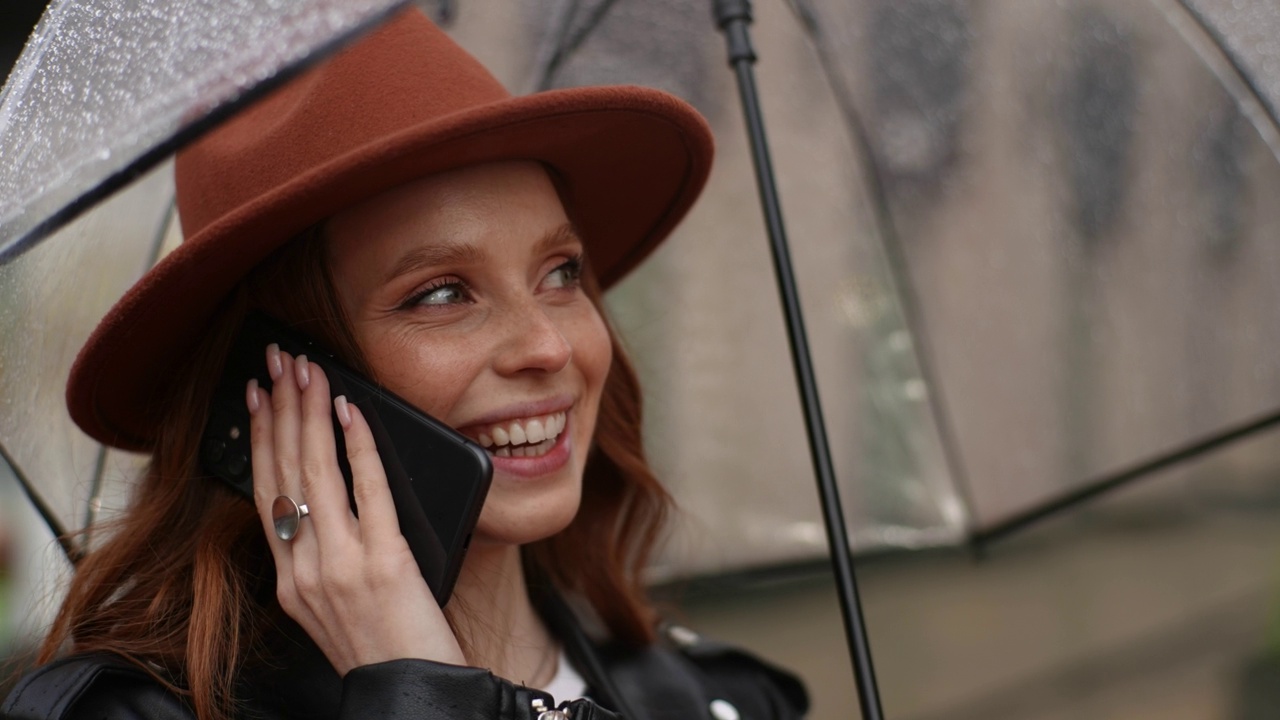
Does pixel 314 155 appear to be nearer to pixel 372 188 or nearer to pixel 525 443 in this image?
pixel 372 188

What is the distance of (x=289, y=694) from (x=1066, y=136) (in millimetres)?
1784

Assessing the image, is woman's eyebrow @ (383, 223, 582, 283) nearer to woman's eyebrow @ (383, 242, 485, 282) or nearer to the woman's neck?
woman's eyebrow @ (383, 242, 485, 282)

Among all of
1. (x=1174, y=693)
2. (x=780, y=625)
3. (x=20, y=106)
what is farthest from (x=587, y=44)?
(x=1174, y=693)

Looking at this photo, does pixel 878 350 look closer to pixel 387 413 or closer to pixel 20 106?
pixel 387 413

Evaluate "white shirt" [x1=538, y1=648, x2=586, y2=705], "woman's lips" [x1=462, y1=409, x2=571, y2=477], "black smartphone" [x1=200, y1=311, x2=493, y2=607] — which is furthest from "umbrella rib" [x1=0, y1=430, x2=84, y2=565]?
"white shirt" [x1=538, y1=648, x2=586, y2=705]

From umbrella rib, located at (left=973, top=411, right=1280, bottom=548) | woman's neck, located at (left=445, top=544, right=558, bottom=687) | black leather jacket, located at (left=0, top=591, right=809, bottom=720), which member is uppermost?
umbrella rib, located at (left=973, top=411, right=1280, bottom=548)

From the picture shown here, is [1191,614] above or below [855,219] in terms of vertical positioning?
below

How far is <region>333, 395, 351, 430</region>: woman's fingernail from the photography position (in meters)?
1.44

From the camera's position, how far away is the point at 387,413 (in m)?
1.44

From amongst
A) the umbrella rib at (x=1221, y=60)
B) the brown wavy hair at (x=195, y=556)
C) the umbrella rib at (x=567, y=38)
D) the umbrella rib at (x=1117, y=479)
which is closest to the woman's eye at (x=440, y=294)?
the brown wavy hair at (x=195, y=556)

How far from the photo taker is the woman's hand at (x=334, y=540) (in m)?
1.36

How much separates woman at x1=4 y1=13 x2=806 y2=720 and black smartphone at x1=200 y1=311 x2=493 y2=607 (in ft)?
0.07

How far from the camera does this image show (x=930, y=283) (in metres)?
2.54

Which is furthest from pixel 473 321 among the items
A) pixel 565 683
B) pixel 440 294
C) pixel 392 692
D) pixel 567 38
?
pixel 567 38
